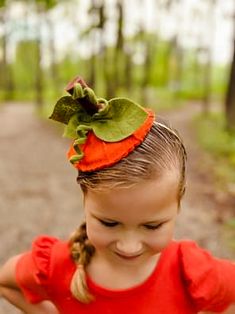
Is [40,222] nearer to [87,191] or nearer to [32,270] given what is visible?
[32,270]

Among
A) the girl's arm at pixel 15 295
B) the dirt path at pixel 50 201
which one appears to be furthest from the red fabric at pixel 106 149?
the dirt path at pixel 50 201

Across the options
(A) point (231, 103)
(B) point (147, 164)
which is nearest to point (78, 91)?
(B) point (147, 164)

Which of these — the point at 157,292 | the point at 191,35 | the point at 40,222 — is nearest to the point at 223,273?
the point at 157,292

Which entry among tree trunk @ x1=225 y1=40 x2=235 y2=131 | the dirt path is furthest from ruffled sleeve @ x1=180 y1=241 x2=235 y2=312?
tree trunk @ x1=225 y1=40 x2=235 y2=131

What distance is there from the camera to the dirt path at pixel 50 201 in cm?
567

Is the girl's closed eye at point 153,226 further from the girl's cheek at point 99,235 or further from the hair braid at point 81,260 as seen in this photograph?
the hair braid at point 81,260

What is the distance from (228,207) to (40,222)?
2.25 m

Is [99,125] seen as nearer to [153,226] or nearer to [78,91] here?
[78,91]

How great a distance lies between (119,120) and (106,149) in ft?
0.35

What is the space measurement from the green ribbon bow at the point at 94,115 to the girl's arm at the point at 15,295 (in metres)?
0.73

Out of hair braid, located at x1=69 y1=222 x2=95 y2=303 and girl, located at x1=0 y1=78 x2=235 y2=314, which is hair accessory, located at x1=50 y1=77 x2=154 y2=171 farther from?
hair braid, located at x1=69 y1=222 x2=95 y2=303

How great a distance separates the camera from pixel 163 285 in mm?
2047

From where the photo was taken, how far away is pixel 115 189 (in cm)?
170

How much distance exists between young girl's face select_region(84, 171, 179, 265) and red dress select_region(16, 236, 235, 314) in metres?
0.25
